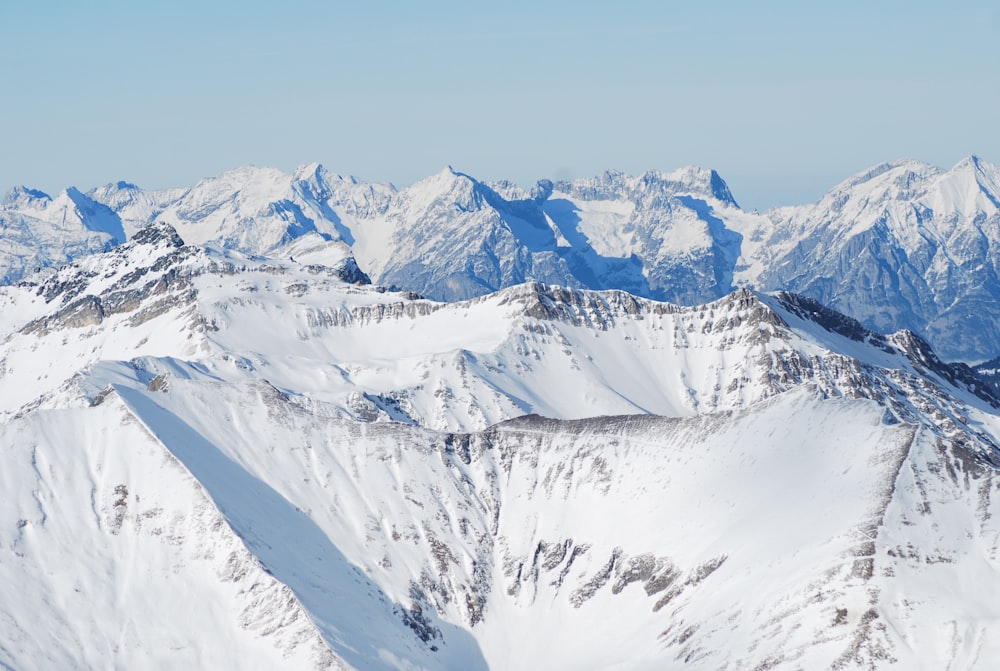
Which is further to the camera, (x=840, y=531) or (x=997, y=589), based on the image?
(x=840, y=531)

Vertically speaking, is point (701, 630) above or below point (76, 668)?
below

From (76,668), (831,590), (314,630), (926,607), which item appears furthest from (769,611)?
(76,668)

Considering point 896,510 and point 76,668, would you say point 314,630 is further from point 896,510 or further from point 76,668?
point 896,510

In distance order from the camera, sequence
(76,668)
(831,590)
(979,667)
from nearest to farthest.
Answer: (979,667)
(831,590)
(76,668)

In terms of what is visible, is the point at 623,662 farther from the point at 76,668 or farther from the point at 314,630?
the point at 76,668

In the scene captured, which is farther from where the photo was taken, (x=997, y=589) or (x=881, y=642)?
(x=997, y=589)

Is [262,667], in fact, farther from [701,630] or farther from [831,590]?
[831,590]

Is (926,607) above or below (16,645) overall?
below

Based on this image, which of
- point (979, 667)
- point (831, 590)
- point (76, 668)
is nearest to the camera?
point (979, 667)

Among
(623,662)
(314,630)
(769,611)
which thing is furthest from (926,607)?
(314,630)
